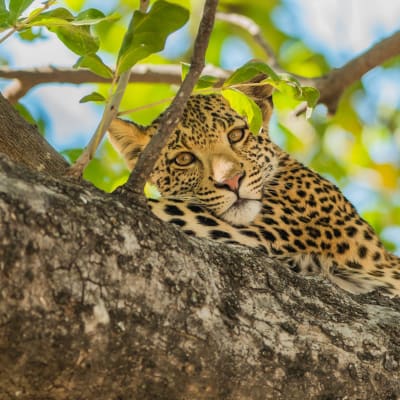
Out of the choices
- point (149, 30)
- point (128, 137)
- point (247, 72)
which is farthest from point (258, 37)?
point (149, 30)

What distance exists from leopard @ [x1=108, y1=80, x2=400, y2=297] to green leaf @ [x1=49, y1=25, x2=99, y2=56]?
1586mm

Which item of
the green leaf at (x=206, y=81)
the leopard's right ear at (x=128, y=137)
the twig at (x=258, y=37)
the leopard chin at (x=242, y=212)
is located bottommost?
the green leaf at (x=206, y=81)

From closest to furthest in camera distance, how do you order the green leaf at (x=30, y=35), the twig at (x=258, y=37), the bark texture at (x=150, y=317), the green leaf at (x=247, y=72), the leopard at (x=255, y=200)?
Result: the bark texture at (x=150, y=317) < the green leaf at (x=247, y=72) < the green leaf at (x=30, y=35) < the leopard at (x=255, y=200) < the twig at (x=258, y=37)

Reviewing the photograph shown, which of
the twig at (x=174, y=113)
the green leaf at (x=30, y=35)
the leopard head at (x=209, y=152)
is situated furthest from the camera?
A: the leopard head at (x=209, y=152)

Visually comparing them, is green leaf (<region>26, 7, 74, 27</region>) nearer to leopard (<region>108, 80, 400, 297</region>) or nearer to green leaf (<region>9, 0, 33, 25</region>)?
green leaf (<region>9, 0, 33, 25</region>)

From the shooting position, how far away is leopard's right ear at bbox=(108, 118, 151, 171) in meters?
6.36

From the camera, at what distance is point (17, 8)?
2.91 metres

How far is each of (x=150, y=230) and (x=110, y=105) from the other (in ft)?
1.52

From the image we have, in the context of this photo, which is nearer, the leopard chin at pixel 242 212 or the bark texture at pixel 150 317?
the bark texture at pixel 150 317

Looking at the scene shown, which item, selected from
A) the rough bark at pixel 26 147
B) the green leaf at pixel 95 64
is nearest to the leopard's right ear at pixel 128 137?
the rough bark at pixel 26 147

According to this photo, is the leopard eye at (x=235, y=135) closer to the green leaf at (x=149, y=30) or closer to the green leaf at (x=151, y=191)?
the green leaf at (x=151, y=191)

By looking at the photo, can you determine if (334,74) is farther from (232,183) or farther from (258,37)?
(232,183)

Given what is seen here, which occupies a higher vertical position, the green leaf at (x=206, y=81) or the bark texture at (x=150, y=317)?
the green leaf at (x=206, y=81)

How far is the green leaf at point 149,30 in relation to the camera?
283 centimetres
